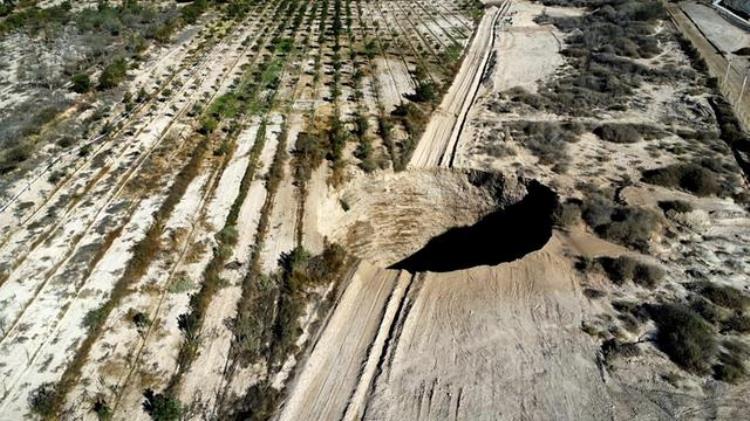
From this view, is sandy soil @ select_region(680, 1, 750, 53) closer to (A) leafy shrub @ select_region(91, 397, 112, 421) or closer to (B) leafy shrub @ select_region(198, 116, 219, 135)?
(B) leafy shrub @ select_region(198, 116, 219, 135)

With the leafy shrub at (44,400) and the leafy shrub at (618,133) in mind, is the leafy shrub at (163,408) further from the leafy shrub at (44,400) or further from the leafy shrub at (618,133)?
the leafy shrub at (618,133)

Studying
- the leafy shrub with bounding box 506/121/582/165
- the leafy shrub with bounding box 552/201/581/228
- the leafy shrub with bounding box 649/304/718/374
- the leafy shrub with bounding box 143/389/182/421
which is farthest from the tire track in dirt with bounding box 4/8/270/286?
the leafy shrub with bounding box 649/304/718/374

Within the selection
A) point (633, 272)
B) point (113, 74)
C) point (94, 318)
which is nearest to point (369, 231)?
point (633, 272)

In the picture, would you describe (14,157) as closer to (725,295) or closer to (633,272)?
(633,272)

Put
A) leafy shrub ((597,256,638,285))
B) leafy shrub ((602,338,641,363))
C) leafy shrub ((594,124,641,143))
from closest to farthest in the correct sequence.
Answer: leafy shrub ((602,338,641,363)) < leafy shrub ((597,256,638,285)) < leafy shrub ((594,124,641,143))

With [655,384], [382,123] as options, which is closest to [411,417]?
[655,384]

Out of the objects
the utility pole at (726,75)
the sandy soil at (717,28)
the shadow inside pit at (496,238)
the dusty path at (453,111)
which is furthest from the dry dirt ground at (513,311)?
the sandy soil at (717,28)
